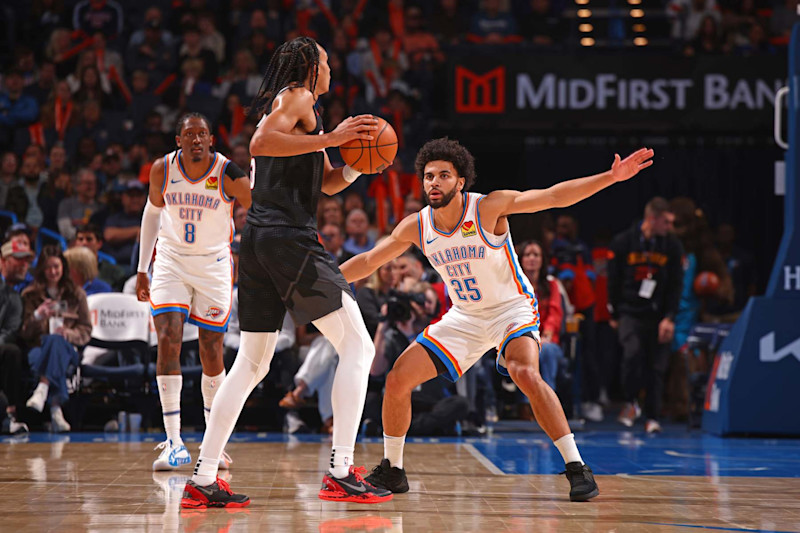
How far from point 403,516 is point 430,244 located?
1.62 meters

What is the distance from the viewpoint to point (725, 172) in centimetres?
1387

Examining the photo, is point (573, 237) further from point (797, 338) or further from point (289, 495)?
point (289, 495)

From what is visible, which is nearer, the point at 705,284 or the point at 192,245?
the point at 192,245

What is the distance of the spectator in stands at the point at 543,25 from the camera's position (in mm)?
14570

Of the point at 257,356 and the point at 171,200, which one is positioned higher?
the point at 171,200

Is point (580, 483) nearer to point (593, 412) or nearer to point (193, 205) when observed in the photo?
point (193, 205)

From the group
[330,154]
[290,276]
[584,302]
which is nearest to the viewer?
[290,276]

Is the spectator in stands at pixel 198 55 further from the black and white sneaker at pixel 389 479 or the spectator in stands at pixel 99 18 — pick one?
the black and white sneaker at pixel 389 479

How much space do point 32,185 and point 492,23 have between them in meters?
6.71

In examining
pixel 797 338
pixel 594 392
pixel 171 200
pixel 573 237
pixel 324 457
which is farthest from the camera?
pixel 573 237

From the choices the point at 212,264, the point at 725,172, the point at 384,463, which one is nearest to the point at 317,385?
the point at 212,264

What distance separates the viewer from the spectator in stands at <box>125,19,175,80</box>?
1436 cm

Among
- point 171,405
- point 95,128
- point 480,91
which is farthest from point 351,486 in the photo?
point 95,128

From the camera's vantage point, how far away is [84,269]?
32.9 ft
